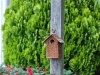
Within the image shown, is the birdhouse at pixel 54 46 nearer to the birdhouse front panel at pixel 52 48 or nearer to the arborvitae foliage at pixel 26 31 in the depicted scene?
the birdhouse front panel at pixel 52 48

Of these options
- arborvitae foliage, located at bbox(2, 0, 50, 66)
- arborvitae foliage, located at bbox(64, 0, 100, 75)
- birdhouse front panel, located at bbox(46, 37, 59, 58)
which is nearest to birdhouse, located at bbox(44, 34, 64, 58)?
birdhouse front panel, located at bbox(46, 37, 59, 58)

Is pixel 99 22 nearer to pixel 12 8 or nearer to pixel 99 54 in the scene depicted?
pixel 99 54

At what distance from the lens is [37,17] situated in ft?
16.1

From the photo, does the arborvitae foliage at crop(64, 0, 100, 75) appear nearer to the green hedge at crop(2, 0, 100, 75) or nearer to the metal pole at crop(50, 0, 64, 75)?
the green hedge at crop(2, 0, 100, 75)

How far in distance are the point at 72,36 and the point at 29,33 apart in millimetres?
642

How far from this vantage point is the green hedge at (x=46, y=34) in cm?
462

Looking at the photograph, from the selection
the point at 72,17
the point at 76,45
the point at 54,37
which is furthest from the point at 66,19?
the point at 54,37

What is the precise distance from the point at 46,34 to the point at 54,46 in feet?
6.00

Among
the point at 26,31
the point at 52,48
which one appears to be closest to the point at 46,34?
the point at 26,31

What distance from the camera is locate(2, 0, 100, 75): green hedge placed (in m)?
4.62

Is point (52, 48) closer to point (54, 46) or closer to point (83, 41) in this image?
point (54, 46)

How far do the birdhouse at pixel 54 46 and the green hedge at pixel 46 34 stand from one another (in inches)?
63.8

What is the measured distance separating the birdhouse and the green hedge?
1.62 metres

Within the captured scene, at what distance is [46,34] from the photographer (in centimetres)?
481
